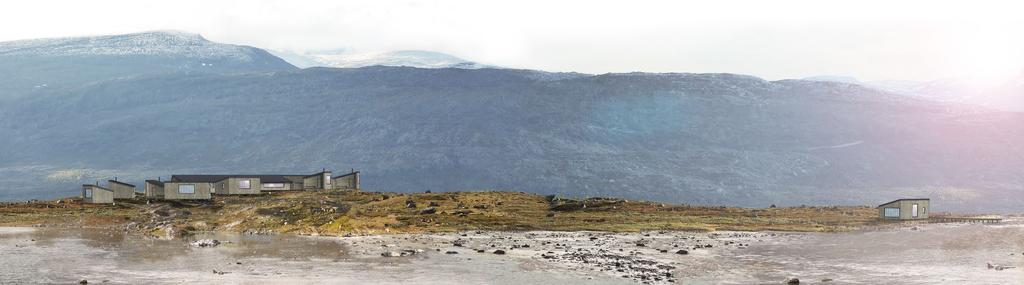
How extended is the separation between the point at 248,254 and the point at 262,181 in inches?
4056

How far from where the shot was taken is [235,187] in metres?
151

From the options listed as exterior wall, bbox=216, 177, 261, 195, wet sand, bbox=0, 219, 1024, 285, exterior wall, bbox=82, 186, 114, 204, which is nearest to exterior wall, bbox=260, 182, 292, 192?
exterior wall, bbox=216, 177, 261, 195

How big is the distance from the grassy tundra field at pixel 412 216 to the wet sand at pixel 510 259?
7208 millimetres

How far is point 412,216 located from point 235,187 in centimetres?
5420

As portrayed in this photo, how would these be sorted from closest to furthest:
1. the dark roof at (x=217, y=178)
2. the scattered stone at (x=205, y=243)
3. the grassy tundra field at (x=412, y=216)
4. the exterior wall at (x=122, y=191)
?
the scattered stone at (x=205, y=243) < the grassy tundra field at (x=412, y=216) < the exterior wall at (x=122, y=191) < the dark roof at (x=217, y=178)

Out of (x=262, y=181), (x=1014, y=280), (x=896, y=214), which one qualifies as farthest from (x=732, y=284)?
(x=262, y=181)

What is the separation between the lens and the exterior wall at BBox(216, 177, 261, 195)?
150375mm

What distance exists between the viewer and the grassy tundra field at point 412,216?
92500 mm

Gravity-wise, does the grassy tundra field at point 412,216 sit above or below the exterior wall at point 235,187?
below

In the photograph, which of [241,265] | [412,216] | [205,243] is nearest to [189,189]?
[412,216]

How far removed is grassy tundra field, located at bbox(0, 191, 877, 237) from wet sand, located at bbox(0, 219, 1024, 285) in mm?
7208

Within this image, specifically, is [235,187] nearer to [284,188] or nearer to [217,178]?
[217,178]

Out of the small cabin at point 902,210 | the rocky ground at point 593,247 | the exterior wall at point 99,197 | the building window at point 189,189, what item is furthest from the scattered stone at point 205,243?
the small cabin at point 902,210

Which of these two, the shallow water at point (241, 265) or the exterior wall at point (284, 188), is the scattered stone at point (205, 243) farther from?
the exterior wall at point (284, 188)
